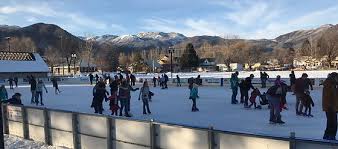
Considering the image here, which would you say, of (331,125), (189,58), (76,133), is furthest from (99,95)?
(189,58)

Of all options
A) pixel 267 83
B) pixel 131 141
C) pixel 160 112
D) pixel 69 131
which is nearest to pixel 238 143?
pixel 131 141

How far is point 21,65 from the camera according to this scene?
251 ft

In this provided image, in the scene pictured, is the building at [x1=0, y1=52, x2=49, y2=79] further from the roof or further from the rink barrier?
the rink barrier

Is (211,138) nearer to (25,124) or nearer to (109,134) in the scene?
(109,134)

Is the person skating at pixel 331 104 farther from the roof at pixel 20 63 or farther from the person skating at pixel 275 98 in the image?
the roof at pixel 20 63

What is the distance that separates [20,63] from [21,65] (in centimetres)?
49

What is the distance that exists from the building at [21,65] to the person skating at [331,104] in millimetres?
70034

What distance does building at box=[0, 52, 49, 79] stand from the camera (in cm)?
7450

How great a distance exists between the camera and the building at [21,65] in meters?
74.5

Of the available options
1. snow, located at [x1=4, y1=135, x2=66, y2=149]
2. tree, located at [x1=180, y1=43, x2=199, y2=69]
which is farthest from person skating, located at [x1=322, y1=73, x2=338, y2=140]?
tree, located at [x1=180, y1=43, x2=199, y2=69]

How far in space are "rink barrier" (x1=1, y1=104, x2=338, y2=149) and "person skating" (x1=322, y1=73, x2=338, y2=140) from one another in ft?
12.8

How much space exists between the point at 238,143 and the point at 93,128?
399 cm

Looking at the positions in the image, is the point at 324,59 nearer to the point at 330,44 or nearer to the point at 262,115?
the point at 330,44

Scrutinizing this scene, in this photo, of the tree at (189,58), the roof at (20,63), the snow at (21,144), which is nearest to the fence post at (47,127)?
the snow at (21,144)
